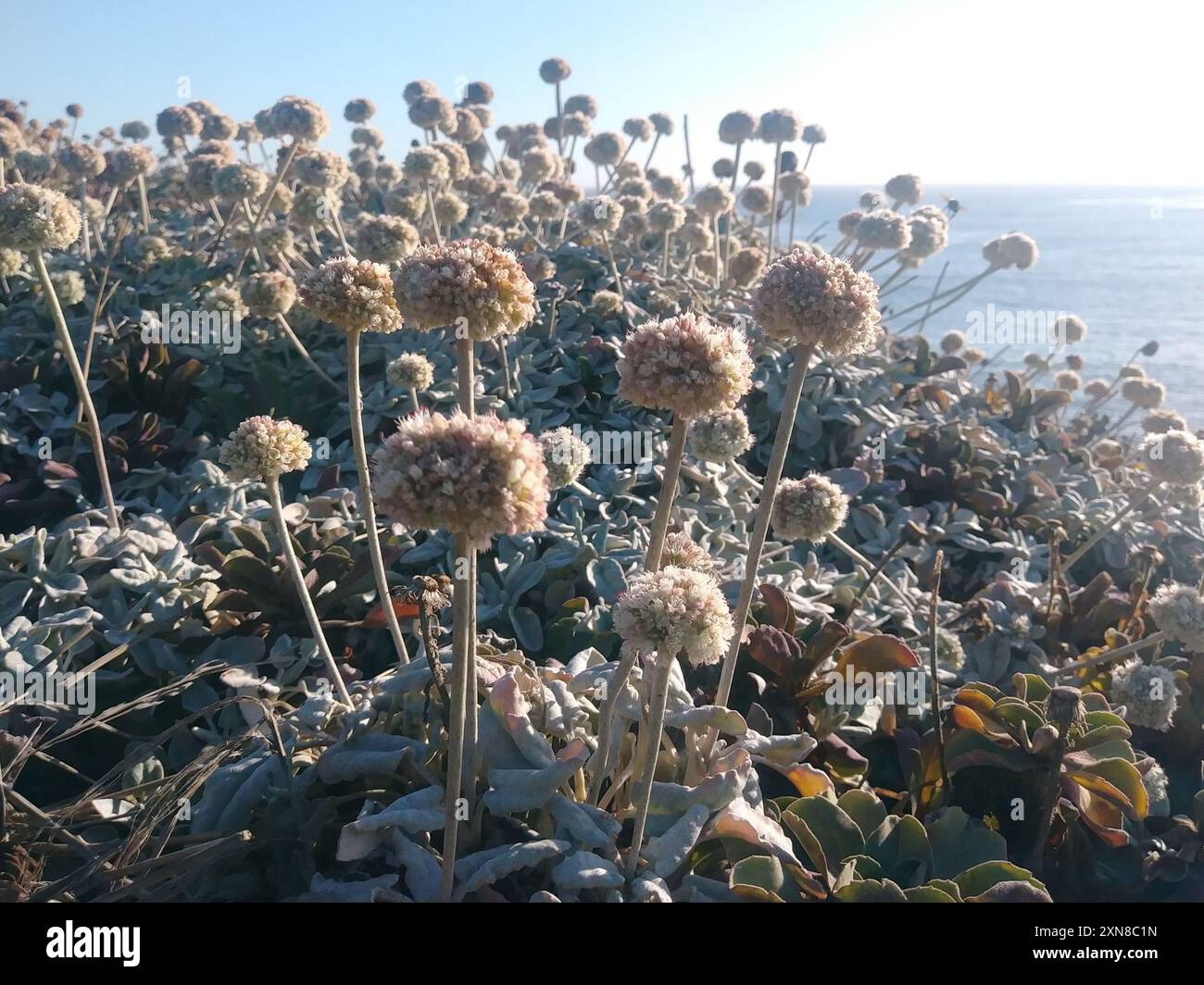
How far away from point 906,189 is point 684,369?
21.2 ft

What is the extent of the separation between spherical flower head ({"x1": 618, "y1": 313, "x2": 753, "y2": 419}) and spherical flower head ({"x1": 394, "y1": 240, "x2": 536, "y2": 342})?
0.31m

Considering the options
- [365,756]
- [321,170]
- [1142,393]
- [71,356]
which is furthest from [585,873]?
[1142,393]

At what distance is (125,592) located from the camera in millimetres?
3541

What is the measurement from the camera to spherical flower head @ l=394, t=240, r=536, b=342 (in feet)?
6.37

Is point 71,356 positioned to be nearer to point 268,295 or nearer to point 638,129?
point 268,295

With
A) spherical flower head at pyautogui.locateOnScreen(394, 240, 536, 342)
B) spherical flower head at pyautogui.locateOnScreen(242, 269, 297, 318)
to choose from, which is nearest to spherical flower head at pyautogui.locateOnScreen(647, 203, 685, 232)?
spherical flower head at pyautogui.locateOnScreen(242, 269, 297, 318)

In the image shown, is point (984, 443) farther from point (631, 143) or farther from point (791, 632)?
point (631, 143)

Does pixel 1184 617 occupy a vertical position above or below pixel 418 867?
above

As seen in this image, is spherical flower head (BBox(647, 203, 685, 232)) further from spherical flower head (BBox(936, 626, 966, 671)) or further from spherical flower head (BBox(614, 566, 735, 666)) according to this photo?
spherical flower head (BBox(614, 566, 735, 666))

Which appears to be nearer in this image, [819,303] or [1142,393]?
[819,303]

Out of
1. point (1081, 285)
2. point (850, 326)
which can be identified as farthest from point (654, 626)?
point (1081, 285)

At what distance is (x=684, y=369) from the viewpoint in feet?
5.99

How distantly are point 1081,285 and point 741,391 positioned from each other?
21817 mm

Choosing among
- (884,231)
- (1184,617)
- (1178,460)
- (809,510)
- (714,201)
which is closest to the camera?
(1184,617)
